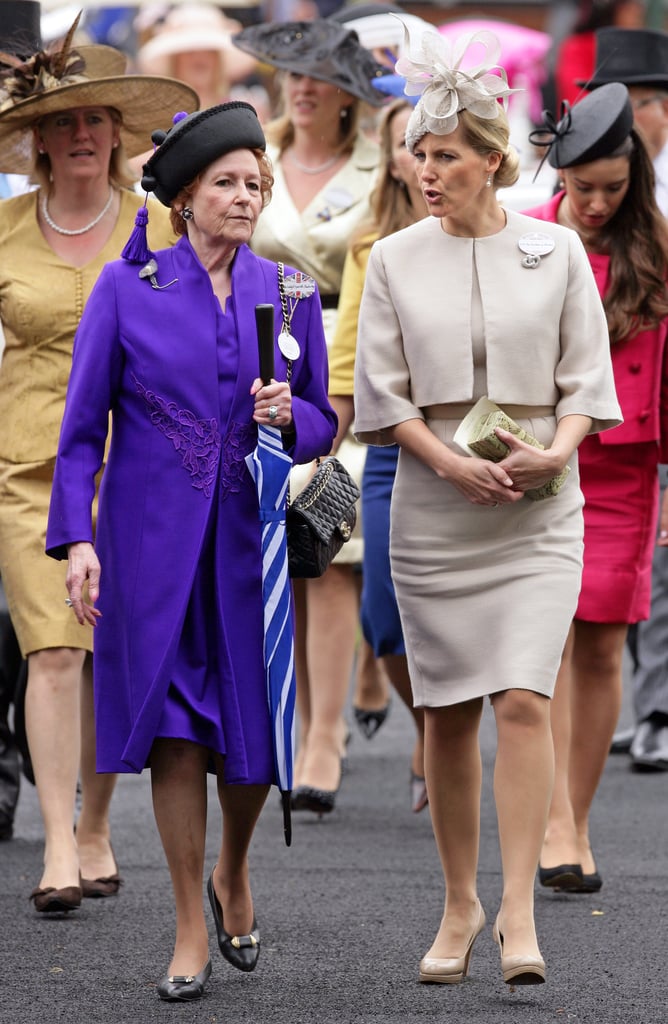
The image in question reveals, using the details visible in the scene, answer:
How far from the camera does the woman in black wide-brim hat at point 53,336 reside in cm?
605

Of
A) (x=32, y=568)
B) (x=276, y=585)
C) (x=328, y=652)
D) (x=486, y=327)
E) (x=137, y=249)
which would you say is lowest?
(x=328, y=652)

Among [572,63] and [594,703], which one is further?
[572,63]

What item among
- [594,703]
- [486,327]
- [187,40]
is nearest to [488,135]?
[486,327]

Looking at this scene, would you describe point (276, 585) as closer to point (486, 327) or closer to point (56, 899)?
point (486, 327)

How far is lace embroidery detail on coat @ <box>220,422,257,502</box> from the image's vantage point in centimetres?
505

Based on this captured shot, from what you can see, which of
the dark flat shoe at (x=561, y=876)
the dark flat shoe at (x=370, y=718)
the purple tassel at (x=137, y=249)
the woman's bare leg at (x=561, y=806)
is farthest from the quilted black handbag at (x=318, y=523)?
the dark flat shoe at (x=370, y=718)

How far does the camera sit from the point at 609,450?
20.9 feet

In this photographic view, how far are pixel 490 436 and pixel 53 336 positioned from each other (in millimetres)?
1611

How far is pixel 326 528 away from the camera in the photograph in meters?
5.12

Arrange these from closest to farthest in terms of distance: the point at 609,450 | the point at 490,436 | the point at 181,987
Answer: the point at 181,987 < the point at 490,436 < the point at 609,450

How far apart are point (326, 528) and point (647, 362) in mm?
1590

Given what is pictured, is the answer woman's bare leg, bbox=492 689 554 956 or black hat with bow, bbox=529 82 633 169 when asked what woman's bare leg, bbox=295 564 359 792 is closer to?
black hat with bow, bbox=529 82 633 169

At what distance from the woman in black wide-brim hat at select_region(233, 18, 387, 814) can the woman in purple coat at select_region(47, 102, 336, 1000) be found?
2.45 m

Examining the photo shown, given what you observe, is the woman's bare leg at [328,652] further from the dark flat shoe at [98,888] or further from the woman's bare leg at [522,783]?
the woman's bare leg at [522,783]
